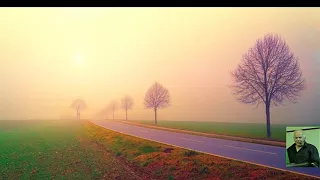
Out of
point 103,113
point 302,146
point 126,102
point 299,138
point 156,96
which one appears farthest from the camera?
point 103,113

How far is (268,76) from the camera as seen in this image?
6.11 metres

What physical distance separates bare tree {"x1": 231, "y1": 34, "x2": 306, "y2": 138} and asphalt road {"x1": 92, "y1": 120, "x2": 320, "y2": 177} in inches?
19.6

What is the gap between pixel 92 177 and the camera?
5566 mm

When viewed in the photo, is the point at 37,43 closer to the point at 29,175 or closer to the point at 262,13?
the point at 29,175

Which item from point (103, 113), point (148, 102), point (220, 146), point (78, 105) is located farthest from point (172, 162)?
point (78, 105)

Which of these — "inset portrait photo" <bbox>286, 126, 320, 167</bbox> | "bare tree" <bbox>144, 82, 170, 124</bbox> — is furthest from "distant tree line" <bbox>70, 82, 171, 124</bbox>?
"inset portrait photo" <bbox>286, 126, 320, 167</bbox>

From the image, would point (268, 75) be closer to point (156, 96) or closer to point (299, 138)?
point (299, 138)

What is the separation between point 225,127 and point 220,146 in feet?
1.46

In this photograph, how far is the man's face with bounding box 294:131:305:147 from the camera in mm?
5710

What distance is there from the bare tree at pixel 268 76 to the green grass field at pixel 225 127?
155 millimetres

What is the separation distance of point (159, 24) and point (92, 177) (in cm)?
308

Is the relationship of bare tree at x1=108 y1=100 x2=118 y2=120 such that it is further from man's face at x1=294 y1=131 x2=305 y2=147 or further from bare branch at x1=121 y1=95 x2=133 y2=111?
man's face at x1=294 y1=131 x2=305 y2=147

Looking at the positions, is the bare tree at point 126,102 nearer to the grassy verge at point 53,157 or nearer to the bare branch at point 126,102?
the bare branch at point 126,102

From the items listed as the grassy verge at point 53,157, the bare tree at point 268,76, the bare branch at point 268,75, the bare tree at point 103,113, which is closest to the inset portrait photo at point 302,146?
the bare tree at point 268,76
